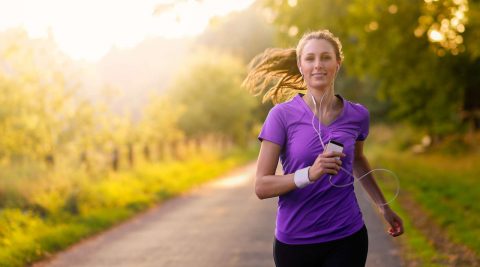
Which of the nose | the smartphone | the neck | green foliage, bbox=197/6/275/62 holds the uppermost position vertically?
the nose

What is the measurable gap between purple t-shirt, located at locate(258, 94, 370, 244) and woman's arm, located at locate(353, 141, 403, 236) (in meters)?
0.49

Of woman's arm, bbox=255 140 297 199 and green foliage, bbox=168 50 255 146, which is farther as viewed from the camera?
green foliage, bbox=168 50 255 146

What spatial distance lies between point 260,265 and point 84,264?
2281 millimetres

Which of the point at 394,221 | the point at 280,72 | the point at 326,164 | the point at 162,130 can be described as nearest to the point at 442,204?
the point at 394,221

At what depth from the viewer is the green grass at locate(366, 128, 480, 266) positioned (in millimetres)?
8859

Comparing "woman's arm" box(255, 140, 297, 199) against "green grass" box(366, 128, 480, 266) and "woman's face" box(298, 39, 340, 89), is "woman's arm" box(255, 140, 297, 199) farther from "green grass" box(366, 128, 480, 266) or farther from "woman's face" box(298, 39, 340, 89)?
"green grass" box(366, 128, 480, 266)

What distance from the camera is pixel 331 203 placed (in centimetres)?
359

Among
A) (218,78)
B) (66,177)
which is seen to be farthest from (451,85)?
(218,78)

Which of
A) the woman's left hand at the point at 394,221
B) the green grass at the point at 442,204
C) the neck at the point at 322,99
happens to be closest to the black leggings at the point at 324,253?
the woman's left hand at the point at 394,221

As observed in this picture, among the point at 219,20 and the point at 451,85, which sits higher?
the point at 219,20

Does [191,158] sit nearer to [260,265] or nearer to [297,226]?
[260,265]

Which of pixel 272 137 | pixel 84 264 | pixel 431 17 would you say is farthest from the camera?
pixel 431 17

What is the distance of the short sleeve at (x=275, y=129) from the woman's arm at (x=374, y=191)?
2.29ft

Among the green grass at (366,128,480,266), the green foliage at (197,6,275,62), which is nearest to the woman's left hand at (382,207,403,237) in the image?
the green grass at (366,128,480,266)
